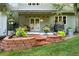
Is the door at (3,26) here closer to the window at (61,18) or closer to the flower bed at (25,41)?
the flower bed at (25,41)

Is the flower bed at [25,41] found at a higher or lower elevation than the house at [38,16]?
lower

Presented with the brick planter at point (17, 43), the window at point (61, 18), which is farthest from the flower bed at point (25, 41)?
the window at point (61, 18)

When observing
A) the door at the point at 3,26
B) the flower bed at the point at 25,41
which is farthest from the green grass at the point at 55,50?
the door at the point at 3,26

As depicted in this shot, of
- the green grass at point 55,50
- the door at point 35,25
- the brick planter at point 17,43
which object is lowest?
the green grass at point 55,50

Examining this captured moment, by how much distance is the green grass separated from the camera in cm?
156

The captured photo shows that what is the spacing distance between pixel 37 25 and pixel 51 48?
18cm

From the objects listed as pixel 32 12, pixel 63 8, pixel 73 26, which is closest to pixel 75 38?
pixel 73 26

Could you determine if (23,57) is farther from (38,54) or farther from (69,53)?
(69,53)

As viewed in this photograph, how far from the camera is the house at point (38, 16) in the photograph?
1535 millimetres

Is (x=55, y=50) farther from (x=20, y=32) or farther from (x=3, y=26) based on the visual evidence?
(x=3, y=26)

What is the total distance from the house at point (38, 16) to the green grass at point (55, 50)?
0.09m

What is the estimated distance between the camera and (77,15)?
1566 mm

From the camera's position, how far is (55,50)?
157 centimetres

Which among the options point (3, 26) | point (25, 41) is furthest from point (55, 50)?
point (3, 26)
